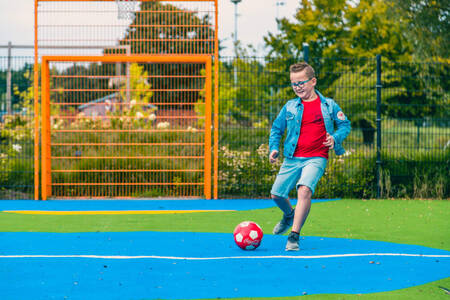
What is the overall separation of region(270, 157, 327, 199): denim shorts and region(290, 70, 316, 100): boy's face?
72 centimetres

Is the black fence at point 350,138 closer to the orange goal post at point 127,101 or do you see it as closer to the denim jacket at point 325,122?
the orange goal post at point 127,101

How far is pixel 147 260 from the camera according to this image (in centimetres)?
631

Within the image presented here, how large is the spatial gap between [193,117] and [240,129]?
3.06 feet

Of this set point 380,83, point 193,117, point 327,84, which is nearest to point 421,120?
point 380,83

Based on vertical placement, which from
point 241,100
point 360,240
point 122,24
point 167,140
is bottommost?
point 360,240

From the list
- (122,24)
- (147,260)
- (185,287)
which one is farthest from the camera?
(122,24)

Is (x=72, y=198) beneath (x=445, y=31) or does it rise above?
beneath

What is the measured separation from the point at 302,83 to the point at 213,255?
2.09m

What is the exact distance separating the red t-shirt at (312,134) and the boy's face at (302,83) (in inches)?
6.7

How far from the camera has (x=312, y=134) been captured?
7.07 meters

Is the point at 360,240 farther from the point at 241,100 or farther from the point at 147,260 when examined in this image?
the point at 241,100

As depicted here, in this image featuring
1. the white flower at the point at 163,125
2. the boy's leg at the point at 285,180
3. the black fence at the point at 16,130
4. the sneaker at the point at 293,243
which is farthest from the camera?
the white flower at the point at 163,125

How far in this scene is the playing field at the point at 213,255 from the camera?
16.9ft

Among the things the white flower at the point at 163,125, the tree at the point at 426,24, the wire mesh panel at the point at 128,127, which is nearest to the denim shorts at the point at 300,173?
the wire mesh panel at the point at 128,127
